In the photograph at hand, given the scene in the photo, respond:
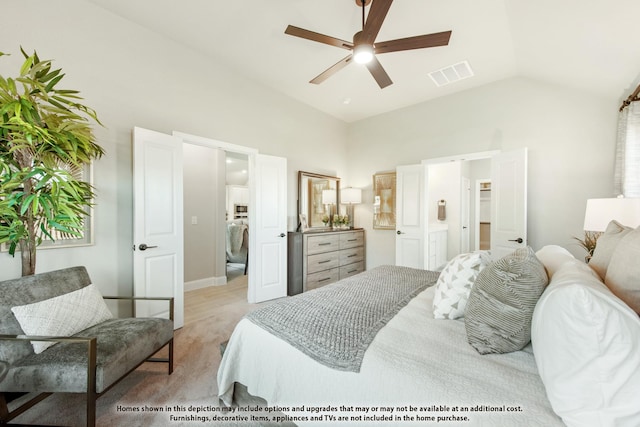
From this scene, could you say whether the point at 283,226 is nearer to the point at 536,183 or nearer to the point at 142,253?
the point at 142,253

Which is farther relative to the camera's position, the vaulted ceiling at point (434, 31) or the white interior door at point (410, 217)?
the white interior door at point (410, 217)

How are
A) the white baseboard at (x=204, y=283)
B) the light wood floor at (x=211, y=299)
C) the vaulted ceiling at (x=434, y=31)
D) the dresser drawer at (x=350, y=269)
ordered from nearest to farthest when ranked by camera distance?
the vaulted ceiling at (x=434, y=31), the light wood floor at (x=211, y=299), the white baseboard at (x=204, y=283), the dresser drawer at (x=350, y=269)

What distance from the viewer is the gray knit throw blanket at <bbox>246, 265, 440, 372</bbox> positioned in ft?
3.73

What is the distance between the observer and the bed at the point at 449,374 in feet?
2.38

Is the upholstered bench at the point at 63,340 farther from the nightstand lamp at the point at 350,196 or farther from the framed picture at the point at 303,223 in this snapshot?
the nightstand lamp at the point at 350,196

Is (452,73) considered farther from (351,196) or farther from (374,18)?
(351,196)

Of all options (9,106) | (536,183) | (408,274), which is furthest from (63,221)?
(536,183)

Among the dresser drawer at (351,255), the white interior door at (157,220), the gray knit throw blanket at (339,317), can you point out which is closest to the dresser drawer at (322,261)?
the dresser drawer at (351,255)

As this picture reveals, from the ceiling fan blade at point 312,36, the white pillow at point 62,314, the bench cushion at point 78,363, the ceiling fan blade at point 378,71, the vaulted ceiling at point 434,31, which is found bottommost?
the bench cushion at point 78,363

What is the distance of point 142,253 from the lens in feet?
8.36

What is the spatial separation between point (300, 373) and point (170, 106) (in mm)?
3019

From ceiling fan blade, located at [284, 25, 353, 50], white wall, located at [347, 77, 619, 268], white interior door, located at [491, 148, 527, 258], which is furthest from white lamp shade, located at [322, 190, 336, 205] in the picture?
ceiling fan blade, located at [284, 25, 353, 50]

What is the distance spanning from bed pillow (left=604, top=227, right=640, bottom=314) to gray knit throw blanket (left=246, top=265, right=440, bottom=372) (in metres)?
0.91

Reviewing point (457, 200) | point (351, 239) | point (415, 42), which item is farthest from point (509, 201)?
point (415, 42)
